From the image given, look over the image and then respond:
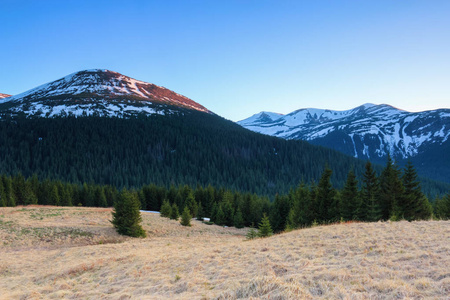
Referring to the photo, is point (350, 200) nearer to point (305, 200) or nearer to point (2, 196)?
point (305, 200)

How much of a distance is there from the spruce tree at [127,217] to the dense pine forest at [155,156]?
3547 inches

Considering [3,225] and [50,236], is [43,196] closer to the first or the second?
[3,225]

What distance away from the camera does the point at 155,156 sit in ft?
535

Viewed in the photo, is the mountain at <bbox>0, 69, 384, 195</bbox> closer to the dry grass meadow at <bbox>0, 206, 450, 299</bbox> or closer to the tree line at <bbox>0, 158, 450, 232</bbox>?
the tree line at <bbox>0, 158, 450, 232</bbox>

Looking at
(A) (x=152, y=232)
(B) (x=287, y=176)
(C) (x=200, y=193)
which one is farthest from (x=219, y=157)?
(A) (x=152, y=232)

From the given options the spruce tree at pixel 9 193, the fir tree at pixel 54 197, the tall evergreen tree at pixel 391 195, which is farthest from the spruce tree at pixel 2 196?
the tall evergreen tree at pixel 391 195

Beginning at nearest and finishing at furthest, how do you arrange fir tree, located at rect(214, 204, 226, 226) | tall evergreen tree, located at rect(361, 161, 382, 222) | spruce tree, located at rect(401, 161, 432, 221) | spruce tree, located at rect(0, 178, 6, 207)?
tall evergreen tree, located at rect(361, 161, 382, 222) < spruce tree, located at rect(401, 161, 432, 221) < fir tree, located at rect(214, 204, 226, 226) < spruce tree, located at rect(0, 178, 6, 207)

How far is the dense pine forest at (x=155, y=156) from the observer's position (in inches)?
5226

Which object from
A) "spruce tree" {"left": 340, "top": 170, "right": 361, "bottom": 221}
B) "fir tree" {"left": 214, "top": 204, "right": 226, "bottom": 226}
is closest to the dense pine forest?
"fir tree" {"left": 214, "top": 204, "right": 226, "bottom": 226}

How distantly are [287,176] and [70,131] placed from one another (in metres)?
149

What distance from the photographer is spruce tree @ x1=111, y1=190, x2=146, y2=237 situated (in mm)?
29375

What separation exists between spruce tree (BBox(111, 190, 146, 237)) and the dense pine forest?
296 ft

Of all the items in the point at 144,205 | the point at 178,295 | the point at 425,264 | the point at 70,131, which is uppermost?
the point at 70,131

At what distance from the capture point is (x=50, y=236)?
2603 centimetres
